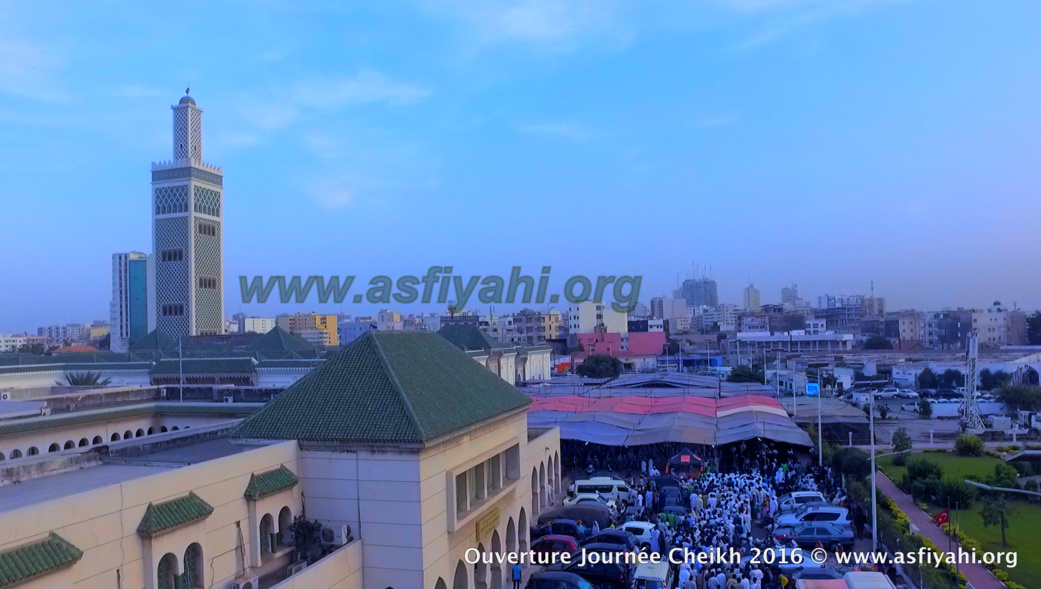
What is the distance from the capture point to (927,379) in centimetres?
5491

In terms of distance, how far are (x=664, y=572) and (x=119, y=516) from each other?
30.0 ft

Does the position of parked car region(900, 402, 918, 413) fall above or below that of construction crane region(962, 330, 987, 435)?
below

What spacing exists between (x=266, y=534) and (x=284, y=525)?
0.36 m

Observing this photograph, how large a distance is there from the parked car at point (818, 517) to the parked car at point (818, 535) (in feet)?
0.53

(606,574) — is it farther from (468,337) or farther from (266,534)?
(468,337)

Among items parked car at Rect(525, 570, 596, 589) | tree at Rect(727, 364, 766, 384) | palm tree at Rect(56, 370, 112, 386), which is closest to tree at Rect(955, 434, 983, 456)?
parked car at Rect(525, 570, 596, 589)

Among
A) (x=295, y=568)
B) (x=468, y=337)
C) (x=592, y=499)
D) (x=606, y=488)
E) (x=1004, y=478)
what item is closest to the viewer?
(x=295, y=568)

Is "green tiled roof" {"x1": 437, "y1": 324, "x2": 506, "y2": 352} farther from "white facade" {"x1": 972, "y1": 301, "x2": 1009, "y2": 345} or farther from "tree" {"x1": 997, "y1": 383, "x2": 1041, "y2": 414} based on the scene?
"white facade" {"x1": 972, "y1": 301, "x2": 1009, "y2": 345}

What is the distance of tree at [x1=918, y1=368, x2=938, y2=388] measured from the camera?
54688 millimetres

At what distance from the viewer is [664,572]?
1330 centimetres

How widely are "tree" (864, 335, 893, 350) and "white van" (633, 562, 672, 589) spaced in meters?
82.3

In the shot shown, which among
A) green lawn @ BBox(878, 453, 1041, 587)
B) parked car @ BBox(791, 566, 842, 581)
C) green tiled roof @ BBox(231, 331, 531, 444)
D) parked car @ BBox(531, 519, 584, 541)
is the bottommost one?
green lawn @ BBox(878, 453, 1041, 587)

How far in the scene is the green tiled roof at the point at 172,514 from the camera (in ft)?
29.5

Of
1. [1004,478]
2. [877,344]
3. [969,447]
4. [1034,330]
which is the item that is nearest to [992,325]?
[1034,330]
